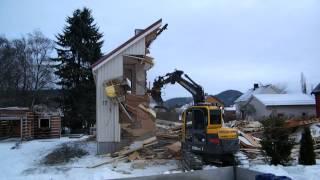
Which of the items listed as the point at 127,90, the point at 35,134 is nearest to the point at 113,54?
the point at 127,90

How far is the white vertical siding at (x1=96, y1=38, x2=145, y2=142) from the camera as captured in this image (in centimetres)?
2266

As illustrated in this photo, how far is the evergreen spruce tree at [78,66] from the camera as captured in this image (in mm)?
42844

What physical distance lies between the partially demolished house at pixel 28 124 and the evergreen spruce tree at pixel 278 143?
24400 mm

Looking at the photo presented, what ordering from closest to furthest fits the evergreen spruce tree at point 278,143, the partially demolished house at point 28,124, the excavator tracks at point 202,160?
1. the excavator tracks at point 202,160
2. the evergreen spruce tree at point 278,143
3. the partially demolished house at point 28,124

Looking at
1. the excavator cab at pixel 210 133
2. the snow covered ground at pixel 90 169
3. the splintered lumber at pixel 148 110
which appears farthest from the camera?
the splintered lumber at pixel 148 110

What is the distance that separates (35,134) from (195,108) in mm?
24841

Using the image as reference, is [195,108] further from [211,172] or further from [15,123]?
[15,123]

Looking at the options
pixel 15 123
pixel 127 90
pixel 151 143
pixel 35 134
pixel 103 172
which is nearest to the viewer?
pixel 103 172

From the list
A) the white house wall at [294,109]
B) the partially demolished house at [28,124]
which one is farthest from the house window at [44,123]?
the white house wall at [294,109]

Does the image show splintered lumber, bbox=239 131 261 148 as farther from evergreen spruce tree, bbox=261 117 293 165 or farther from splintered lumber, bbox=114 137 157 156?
splintered lumber, bbox=114 137 157 156

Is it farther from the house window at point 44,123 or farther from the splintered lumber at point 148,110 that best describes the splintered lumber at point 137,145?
the house window at point 44,123

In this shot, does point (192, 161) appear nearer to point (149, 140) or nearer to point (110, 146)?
point (149, 140)

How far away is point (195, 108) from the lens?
57.8 ft

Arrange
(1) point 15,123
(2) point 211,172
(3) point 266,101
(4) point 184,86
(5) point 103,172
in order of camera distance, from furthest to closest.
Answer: (3) point 266,101, (1) point 15,123, (4) point 184,86, (5) point 103,172, (2) point 211,172
